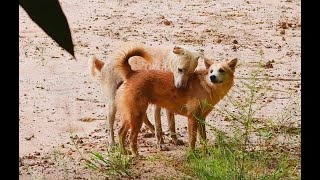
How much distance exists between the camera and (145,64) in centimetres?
521

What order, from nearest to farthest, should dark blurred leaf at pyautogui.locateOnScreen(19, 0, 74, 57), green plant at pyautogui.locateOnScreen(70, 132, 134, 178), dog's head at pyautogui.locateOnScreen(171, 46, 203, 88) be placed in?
dark blurred leaf at pyautogui.locateOnScreen(19, 0, 74, 57) < green plant at pyautogui.locateOnScreen(70, 132, 134, 178) < dog's head at pyautogui.locateOnScreen(171, 46, 203, 88)

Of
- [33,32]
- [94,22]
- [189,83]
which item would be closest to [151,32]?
[94,22]

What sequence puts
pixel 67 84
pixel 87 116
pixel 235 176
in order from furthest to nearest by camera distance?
pixel 67 84
pixel 87 116
pixel 235 176

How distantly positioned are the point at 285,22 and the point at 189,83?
164 inches

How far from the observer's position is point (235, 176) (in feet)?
12.6

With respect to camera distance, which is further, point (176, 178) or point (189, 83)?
point (189, 83)

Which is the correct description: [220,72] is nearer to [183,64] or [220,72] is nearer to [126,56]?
[183,64]

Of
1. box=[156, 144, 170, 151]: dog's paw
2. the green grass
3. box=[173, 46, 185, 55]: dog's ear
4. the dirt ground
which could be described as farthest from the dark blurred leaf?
box=[156, 144, 170, 151]: dog's paw

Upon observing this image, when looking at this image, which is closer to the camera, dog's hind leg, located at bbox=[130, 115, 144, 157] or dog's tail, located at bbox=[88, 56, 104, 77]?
dog's hind leg, located at bbox=[130, 115, 144, 157]

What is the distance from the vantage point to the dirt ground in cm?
503

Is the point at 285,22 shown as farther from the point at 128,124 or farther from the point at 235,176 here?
the point at 235,176

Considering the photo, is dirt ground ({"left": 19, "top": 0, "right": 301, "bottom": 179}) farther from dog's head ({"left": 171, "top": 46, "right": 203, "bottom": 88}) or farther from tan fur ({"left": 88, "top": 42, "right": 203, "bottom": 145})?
dog's head ({"left": 171, "top": 46, "right": 203, "bottom": 88})

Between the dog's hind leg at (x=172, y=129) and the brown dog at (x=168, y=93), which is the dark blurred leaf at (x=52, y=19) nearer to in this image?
the brown dog at (x=168, y=93)

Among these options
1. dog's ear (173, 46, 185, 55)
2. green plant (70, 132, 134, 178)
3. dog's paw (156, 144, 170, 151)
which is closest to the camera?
green plant (70, 132, 134, 178)
